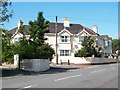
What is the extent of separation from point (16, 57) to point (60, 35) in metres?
35.6

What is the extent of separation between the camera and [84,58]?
221 feet

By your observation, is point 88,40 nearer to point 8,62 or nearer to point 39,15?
point 39,15

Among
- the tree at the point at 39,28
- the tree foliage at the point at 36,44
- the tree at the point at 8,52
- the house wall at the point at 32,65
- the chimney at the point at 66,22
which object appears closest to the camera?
the house wall at the point at 32,65

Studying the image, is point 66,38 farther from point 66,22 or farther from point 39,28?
point 39,28

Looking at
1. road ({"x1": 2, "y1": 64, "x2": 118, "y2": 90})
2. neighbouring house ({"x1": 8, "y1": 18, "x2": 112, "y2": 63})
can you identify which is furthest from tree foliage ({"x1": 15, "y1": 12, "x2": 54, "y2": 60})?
neighbouring house ({"x1": 8, "y1": 18, "x2": 112, "y2": 63})

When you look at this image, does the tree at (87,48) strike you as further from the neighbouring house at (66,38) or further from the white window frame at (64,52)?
the white window frame at (64,52)

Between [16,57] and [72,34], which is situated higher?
[72,34]

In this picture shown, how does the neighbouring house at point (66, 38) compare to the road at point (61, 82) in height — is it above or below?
above

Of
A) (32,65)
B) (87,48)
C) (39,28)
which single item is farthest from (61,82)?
(87,48)

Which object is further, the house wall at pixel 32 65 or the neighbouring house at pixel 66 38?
the neighbouring house at pixel 66 38

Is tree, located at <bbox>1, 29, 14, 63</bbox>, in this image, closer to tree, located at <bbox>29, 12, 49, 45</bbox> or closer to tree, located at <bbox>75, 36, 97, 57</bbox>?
tree, located at <bbox>29, 12, 49, 45</bbox>

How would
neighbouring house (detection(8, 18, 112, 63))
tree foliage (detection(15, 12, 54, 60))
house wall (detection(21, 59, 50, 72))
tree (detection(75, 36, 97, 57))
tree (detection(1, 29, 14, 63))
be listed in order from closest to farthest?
house wall (detection(21, 59, 50, 72)) → tree (detection(1, 29, 14, 63)) → tree foliage (detection(15, 12, 54, 60)) → tree (detection(75, 36, 97, 57)) → neighbouring house (detection(8, 18, 112, 63))

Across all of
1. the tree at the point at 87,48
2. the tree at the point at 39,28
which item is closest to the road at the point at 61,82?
the tree at the point at 39,28


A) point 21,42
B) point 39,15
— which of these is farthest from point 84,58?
point 21,42
